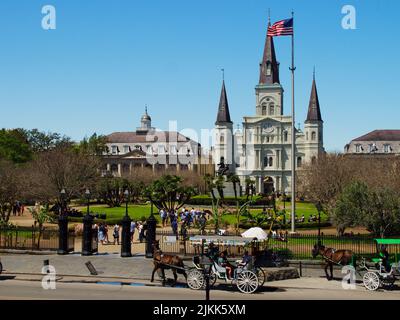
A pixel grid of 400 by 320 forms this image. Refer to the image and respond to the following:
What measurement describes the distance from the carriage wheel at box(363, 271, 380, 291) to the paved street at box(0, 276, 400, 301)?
316 mm

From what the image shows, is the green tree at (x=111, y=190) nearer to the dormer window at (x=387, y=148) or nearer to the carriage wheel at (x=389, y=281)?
the carriage wheel at (x=389, y=281)

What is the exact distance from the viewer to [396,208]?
27188mm

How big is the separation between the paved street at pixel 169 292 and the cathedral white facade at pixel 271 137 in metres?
93.6

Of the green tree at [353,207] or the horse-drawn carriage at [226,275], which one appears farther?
the green tree at [353,207]

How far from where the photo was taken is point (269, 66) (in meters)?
116

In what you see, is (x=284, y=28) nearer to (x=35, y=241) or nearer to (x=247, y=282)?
(x=35, y=241)

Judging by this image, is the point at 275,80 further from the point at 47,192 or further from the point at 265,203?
the point at 47,192

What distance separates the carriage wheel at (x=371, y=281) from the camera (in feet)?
61.3

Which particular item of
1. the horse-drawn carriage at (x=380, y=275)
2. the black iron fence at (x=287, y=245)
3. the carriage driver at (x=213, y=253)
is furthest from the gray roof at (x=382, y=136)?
the carriage driver at (x=213, y=253)

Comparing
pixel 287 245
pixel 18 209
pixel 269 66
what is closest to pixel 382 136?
pixel 269 66

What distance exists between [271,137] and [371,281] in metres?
97.9

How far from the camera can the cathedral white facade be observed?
11431cm

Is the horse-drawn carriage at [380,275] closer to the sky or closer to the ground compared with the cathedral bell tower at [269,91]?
closer to the ground

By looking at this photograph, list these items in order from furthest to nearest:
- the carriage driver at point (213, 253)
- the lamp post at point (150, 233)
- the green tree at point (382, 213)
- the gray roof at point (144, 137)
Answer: the gray roof at point (144, 137), the green tree at point (382, 213), the lamp post at point (150, 233), the carriage driver at point (213, 253)
